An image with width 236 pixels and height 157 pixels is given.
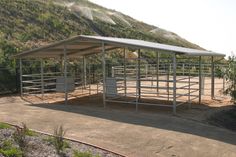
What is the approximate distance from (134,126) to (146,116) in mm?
1867

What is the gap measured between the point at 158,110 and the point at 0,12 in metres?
26.8

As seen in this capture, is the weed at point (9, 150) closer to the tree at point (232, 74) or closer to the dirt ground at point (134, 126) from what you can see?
the dirt ground at point (134, 126)

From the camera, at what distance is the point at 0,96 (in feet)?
63.3

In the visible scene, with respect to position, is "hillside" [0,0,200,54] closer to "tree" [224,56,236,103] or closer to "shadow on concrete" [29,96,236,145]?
"shadow on concrete" [29,96,236,145]

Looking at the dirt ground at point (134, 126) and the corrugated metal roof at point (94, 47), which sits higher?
the corrugated metal roof at point (94, 47)

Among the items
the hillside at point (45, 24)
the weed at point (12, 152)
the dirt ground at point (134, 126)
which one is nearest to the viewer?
the weed at point (12, 152)

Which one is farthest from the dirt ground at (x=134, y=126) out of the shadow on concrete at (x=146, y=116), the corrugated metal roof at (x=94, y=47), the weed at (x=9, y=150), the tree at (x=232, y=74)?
the weed at (x=9, y=150)

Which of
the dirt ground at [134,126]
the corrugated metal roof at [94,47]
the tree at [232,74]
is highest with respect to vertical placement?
the corrugated metal roof at [94,47]

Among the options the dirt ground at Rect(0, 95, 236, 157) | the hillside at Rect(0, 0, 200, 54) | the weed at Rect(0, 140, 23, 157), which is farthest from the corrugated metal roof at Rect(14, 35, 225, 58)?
the hillside at Rect(0, 0, 200, 54)

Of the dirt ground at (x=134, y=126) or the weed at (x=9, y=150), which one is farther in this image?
the dirt ground at (x=134, y=126)

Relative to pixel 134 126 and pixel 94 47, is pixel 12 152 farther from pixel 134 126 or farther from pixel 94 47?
pixel 94 47

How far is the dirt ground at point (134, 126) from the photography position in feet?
32.3

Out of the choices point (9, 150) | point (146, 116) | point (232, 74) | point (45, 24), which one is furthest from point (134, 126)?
point (45, 24)

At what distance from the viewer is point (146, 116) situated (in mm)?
13977
